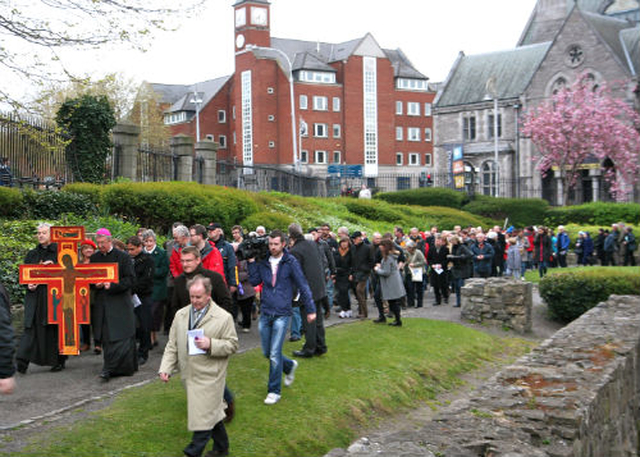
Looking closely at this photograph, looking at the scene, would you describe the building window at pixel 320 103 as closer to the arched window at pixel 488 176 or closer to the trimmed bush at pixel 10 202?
the arched window at pixel 488 176

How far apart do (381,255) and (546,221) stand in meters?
27.4

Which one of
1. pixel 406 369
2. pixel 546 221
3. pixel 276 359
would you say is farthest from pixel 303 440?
pixel 546 221

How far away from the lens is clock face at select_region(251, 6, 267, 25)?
73062 mm

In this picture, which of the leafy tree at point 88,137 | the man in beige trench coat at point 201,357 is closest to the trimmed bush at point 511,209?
the leafy tree at point 88,137

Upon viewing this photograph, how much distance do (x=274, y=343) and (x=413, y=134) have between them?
78.1m

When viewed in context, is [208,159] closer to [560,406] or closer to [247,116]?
[560,406]

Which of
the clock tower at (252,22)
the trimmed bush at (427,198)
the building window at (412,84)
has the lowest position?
the trimmed bush at (427,198)

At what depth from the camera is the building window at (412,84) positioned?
275 feet

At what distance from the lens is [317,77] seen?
76.9 meters

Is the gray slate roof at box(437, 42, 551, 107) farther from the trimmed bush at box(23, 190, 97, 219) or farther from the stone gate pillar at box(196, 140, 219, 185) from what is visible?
the trimmed bush at box(23, 190, 97, 219)

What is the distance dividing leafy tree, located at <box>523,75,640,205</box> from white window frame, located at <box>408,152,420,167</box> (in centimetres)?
2802

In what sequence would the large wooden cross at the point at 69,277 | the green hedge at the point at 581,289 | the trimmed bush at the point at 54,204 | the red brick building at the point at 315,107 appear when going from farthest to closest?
the red brick building at the point at 315,107 < the green hedge at the point at 581,289 < the trimmed bush at the point at 54,204 < the large wooden cross at the point at 69,277

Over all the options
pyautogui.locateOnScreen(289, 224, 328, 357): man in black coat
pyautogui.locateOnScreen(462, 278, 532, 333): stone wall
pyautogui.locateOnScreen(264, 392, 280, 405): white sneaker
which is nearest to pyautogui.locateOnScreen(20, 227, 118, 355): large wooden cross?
pyautogui.locateOnScreen(264, 392, 280, 405): white sneaker

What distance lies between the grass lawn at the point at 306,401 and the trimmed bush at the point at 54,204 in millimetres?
7065
